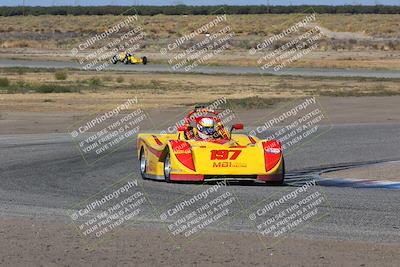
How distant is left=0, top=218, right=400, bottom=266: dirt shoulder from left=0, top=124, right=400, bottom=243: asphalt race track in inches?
24.1

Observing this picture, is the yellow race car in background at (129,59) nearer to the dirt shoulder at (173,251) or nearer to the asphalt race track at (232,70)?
the asphalt race track at (232,70)

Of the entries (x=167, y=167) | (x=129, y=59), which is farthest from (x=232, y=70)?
(x=167, y=167)

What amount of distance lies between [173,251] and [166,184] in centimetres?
631

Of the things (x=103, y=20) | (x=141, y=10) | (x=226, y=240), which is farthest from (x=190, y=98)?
(x=141, y=10)

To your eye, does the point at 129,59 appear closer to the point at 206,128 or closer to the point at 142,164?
the point at 142,164

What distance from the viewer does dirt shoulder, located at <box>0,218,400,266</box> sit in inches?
419

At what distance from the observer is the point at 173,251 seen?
11258 mm

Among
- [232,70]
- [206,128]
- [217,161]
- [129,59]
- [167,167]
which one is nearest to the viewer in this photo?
[217,161]

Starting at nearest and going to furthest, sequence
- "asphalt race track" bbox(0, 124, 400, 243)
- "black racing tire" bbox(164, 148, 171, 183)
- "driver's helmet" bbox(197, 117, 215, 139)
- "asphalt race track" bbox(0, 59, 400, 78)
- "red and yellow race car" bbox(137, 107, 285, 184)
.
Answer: "asphalt race track" bbox(0, 124, 400, 243)
"red and yellow race car" bbox(137, 107, 285, 184)
"black racing tire" bbox(164, 148, 171, 183)
"driver's helmet" bbox(197, 117, 215, 139)
"asphalt race track" bbox(0, 59, 400, 78)

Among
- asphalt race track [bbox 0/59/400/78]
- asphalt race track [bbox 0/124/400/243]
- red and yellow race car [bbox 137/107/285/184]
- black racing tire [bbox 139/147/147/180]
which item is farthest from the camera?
asphalt race track [bbox 0/59/400/78]

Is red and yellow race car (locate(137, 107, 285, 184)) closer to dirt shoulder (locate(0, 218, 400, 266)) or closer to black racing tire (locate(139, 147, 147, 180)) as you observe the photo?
black racing tire (locate(139, 147, 147, 180))

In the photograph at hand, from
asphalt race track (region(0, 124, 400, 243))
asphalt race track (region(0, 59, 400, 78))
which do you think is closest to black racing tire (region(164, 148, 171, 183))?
asphalt race track (region(0, 124, 400, 243))

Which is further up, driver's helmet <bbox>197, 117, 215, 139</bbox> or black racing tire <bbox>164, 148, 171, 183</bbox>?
driver's helmet <bbox>197, 117, 215, 139</bbox>

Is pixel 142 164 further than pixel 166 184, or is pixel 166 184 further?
pixel 142 164
